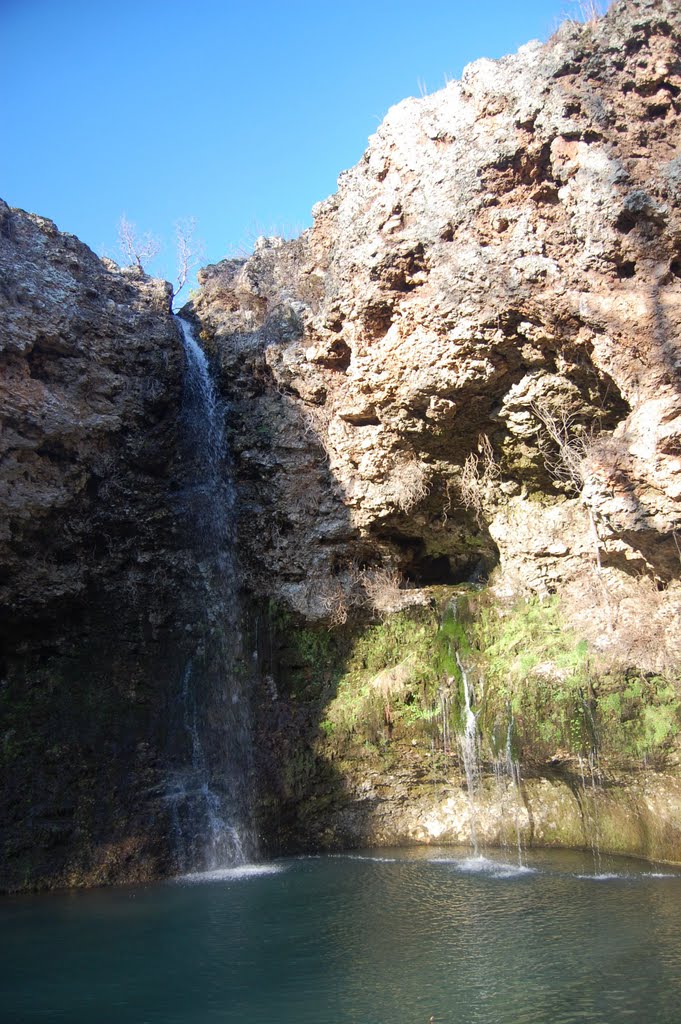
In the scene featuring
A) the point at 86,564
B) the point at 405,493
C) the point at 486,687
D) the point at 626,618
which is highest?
the point at 405,493

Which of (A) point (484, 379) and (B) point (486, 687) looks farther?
(B) point (486, 687)

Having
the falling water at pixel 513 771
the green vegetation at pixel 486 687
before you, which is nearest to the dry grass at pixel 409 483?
the green vegetation at pixel 486 687

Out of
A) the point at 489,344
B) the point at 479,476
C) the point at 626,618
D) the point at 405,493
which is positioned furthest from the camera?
the point at 405,493

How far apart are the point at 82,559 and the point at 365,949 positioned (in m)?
8.03

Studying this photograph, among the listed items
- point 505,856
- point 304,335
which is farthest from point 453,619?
point 304,335

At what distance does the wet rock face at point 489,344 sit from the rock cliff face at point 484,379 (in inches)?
1.2

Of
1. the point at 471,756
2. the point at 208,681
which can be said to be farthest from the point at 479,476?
the point at 208,681

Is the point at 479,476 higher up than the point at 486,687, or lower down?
higher up

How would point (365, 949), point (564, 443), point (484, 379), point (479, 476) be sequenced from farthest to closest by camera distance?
1. point (479, 476)
2. point (564, 443)
3. point (484, 379)
4. point (365, 949)

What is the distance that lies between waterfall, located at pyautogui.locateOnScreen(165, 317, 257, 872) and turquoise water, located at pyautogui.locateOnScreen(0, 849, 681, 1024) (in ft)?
4.38

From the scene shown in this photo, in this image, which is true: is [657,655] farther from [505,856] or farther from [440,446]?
[440,446]

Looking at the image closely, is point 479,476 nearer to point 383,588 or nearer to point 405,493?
point 405,493

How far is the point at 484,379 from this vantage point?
10.8 m

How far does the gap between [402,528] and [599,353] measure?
4.45 meters
